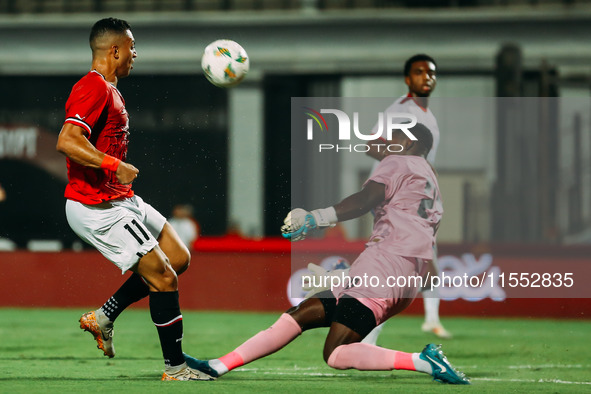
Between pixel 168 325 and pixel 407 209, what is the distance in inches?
59.9

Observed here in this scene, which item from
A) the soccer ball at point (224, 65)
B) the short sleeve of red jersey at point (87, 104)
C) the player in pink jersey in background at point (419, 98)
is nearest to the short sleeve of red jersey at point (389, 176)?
the player in pink jersey in background at point (419, 98)

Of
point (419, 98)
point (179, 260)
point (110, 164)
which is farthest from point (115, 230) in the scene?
point (419, 98)

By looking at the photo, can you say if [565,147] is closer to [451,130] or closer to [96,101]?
[451,130]

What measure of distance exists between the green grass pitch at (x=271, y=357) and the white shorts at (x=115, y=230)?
2.35ft

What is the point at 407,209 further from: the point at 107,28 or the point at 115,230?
the point at 107,28

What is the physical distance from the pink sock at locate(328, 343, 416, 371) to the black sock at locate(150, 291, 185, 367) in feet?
2.81

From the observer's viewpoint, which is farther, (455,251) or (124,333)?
(455,251)

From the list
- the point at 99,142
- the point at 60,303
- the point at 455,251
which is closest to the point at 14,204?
the point at 60,303

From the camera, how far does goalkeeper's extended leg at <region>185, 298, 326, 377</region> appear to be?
588 centimetres

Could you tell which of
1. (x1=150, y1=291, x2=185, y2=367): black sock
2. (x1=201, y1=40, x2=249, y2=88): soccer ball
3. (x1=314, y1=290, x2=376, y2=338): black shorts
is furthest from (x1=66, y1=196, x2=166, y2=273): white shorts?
(x1=201, y1=40, x2=249, y2=88): soccer ball

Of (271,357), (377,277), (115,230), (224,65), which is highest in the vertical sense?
(224,65)

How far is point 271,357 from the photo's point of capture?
7.82 metres

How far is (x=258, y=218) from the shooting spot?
19031mm

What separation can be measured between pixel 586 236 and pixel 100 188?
10925 millimetres
